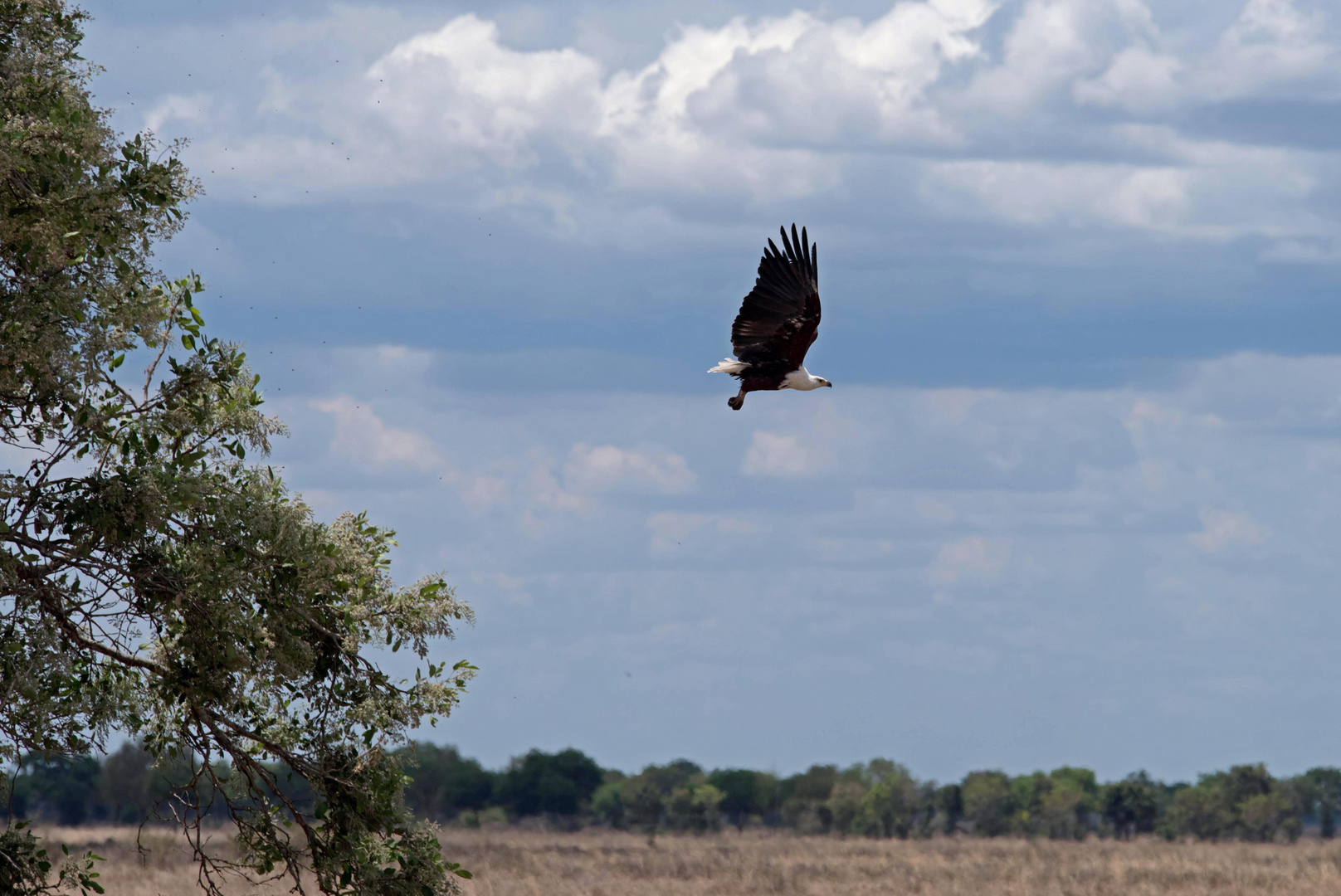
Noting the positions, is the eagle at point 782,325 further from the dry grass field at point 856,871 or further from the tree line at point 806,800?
the tree line at point 806,800

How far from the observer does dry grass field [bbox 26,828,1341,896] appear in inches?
→ 1294

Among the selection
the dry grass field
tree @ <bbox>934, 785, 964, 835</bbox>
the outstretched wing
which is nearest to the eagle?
the outstretched wing

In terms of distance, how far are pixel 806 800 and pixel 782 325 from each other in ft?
246

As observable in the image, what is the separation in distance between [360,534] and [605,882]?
2488cm

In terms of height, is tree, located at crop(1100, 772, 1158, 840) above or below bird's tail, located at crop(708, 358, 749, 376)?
below

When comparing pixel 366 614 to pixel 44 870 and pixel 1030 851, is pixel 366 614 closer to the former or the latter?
pixel 44 870

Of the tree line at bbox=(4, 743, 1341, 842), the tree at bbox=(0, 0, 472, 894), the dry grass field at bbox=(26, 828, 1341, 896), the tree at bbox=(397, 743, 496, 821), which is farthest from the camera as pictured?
the tree at bbox=(397, 743, 496, 821)

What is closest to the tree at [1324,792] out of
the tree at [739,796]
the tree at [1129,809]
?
the tree at [1129,809]

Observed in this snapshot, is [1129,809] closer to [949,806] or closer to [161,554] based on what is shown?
[949,806]

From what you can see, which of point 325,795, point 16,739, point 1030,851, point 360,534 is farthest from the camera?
point 1030,851

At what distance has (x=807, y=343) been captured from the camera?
42.6 feet

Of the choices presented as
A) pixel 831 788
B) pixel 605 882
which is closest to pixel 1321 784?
pixel 831 788

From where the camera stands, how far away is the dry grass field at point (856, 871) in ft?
108

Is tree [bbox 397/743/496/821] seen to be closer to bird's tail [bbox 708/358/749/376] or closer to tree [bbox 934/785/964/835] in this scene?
tree [bbox 934/785/964/835]
